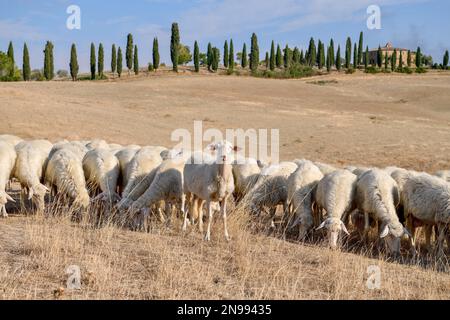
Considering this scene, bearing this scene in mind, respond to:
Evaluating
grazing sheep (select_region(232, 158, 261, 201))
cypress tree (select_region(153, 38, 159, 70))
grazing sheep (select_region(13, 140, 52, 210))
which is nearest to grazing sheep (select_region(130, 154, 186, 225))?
grazing sheep (select_region(232, 158, 261, 201))

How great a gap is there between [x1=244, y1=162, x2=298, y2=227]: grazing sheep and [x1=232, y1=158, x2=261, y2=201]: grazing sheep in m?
0.33

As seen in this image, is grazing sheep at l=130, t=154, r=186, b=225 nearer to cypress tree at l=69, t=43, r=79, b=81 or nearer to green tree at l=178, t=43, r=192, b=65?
cypress tree at l=69, t=43, r=79, b=81

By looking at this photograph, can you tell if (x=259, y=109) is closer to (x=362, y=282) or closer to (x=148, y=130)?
(x=148, y=130)

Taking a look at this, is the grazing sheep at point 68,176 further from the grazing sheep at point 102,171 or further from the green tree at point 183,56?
the green tree at point 183,56

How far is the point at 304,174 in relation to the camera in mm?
12234

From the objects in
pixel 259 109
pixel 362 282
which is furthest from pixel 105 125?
pixel 362 282

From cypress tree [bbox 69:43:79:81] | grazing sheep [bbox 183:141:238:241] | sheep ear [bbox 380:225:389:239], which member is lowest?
sheep ear [bbox 380:225:389:239]

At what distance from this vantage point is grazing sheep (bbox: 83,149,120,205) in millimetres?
12391

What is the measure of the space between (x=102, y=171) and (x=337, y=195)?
5591 millimetres

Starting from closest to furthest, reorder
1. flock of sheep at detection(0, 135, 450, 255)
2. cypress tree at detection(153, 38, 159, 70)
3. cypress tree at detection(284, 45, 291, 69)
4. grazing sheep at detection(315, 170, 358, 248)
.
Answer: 1. flock of sheep at detection(0, 135, 450, 255)
2. grazing sheep at detection(315, 170, 358, 248)
3. cypress tree at detection(153, 38, 159, 70)
4. cypress tree at detection(284, 45, 291, 69)

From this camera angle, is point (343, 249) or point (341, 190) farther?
point (341, 190)

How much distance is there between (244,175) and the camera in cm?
1329

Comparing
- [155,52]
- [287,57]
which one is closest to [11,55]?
[155,52]
